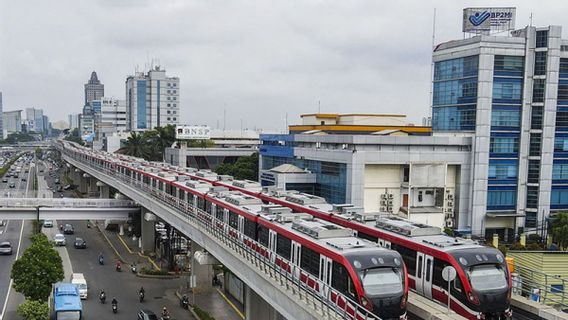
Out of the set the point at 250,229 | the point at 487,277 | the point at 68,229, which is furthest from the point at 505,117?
the point at 68,229

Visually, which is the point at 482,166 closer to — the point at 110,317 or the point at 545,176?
the point at 545,176

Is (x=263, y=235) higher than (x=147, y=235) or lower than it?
higher

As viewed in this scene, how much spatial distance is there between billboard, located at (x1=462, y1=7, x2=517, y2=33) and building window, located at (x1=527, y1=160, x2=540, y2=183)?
15.2 metres

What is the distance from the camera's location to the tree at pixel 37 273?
32.4 m

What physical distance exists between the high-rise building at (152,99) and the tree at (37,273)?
425 feet

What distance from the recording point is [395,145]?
58656 millimetres

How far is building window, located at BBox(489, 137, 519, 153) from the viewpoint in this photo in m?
61.1

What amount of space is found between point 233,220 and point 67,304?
10.8 metres

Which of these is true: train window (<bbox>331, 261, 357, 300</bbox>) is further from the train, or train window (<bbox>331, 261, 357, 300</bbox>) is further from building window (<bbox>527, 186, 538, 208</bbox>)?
building window (<bbox>527, 186, 538, 208</bbox>)

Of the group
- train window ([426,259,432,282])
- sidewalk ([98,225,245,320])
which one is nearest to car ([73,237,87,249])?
sidewalk ([98,225,245,320])

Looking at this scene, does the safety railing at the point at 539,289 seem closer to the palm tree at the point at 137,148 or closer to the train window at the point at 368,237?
the train window at the point at 368,237

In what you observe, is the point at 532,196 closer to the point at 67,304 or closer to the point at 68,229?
the point at 67,304

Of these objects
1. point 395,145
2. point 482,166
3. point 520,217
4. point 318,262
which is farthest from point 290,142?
point 318,262

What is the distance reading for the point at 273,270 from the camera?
76.6ft
